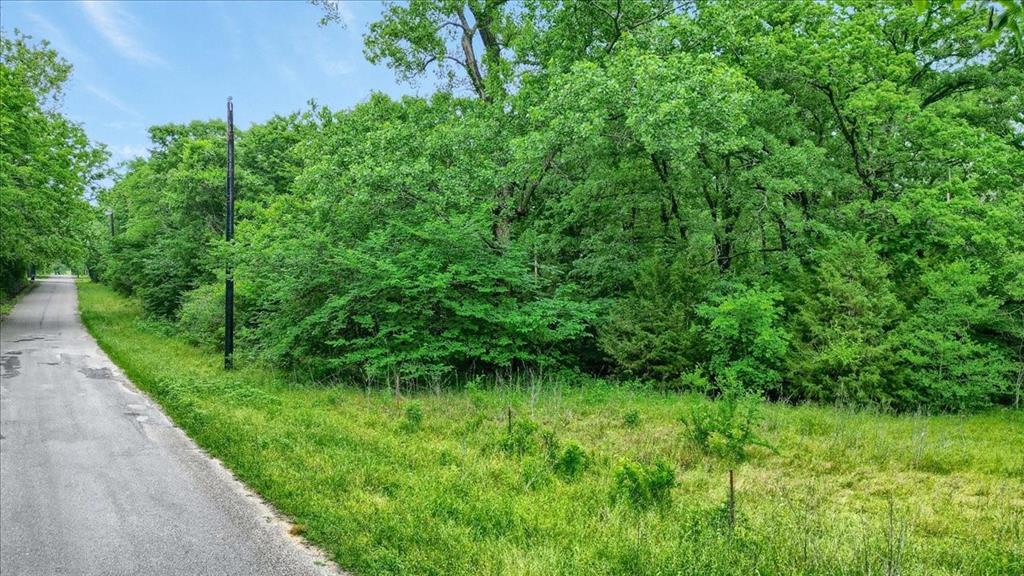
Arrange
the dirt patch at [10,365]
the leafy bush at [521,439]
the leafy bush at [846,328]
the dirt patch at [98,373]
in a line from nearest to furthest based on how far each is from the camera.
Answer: the leafy bush at [521,439]
the leafy bush at [846,328]
the dirt patch at [98,373]
the dirt patch at [10,365]

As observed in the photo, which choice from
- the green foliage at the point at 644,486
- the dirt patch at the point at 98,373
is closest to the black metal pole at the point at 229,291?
the dirt patch at the point at 98,373

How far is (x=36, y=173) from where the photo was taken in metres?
21.6

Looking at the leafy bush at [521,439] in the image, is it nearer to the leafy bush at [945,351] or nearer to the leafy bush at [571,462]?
the leafy bush at [571,462]

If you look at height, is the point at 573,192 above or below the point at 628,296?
above

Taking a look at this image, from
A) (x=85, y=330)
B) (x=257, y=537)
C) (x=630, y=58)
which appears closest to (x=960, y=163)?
(x=630, y=58)

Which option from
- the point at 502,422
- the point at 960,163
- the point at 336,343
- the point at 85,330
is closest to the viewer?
the point at 502,422

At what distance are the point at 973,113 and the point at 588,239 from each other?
10377 millimetres

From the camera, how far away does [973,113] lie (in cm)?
1456

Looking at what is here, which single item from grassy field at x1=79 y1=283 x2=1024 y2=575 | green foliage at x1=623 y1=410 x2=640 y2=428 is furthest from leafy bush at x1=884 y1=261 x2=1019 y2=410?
green foliage at x1=623 y1=410 x2=640 y2=428

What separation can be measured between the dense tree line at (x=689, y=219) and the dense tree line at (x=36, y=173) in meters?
11.8

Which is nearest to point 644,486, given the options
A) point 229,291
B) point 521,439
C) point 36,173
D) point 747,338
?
point 521,439

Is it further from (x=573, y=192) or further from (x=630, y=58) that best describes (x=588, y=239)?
(x=630, y=58)

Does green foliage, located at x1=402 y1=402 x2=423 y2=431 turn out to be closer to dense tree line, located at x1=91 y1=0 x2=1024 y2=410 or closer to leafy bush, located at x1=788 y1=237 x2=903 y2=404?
dense tree line, located at x1=91 y1=0 x2=1024 y2=410

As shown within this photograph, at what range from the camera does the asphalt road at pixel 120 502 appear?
4.71m
